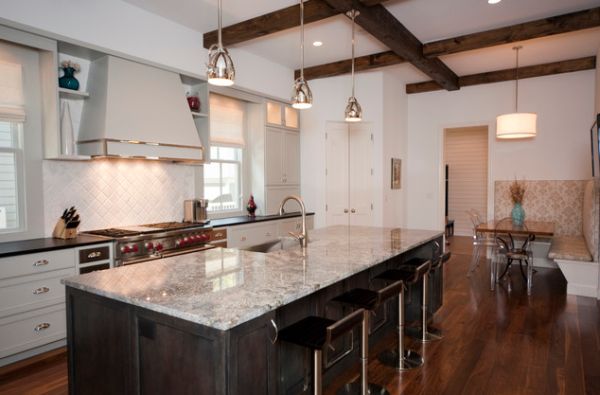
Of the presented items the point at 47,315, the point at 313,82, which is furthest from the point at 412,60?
the point at 47,315

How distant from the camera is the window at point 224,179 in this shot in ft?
17.3

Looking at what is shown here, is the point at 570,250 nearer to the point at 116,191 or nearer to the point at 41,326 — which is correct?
the point at 116,191

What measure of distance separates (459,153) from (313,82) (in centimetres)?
517

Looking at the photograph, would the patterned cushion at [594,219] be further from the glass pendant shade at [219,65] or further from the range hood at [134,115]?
the range hood at [134,115]

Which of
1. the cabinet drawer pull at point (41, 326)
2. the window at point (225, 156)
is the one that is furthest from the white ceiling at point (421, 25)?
the cabinet drawer pull at point (41, 326)

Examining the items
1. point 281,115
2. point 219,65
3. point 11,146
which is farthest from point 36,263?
point 281,115

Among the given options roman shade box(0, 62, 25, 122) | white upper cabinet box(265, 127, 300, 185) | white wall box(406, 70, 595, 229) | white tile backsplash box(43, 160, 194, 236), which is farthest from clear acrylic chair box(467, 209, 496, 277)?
roman shade box(0, 62, 25, 122)

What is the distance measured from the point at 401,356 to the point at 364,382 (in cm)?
73

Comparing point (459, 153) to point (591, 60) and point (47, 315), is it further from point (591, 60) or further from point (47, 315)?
point (47, 315)

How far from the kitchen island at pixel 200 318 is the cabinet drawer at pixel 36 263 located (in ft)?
3.78

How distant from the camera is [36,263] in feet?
9.43

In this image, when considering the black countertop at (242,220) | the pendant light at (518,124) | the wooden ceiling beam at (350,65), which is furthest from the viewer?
the wooden ceiling beam at (350,65)

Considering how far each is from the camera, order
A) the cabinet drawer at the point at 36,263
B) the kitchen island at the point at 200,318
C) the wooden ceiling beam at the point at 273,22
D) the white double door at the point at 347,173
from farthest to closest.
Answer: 1. the white double door at the point at 347,173
2. the wooden ceiling beam at the point at 273,22
3. the cabinet drawer at the point at 36,263
4. the kitchen island at the point at 200,318

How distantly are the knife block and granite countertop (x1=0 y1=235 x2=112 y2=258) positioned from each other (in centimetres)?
5
